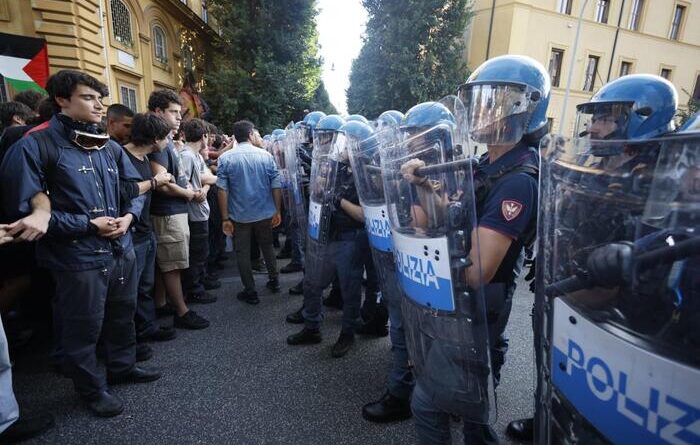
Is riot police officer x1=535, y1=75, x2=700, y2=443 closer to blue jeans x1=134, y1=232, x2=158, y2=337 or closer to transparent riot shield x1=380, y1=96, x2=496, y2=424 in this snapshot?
transparent riot shield x1=380, y1=96, x2=496, y2=424

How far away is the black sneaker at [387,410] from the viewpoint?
7.48ft

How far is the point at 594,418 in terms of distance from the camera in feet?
2.22

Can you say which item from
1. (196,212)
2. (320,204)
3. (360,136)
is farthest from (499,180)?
(196,212)

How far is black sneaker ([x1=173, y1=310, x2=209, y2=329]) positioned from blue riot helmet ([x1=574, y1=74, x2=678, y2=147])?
3.49 metres

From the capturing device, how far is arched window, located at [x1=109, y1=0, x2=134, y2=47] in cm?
1121

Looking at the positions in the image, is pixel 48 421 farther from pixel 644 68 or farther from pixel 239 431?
pixel 644 68

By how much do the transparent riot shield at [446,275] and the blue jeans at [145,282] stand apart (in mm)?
2395

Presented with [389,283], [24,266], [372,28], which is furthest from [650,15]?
[24,266]

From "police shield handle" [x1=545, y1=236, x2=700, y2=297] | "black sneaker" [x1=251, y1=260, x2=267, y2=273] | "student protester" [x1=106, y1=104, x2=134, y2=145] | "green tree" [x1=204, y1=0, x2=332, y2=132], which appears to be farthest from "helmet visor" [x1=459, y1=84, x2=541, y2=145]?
"green tree" [x1=204, y1=0, x2=332, y2=132]

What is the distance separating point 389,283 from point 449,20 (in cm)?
1734

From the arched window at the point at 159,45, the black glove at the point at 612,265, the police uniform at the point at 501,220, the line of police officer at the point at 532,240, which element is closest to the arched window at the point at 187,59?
the arched window at the point at 159,45

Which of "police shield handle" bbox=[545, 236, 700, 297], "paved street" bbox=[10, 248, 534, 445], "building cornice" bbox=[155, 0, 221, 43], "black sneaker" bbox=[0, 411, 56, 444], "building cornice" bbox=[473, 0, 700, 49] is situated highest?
"building cornice" bbox=[473, 0, 700, 49]

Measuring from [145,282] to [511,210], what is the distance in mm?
3007

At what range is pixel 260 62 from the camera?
14562 mm
